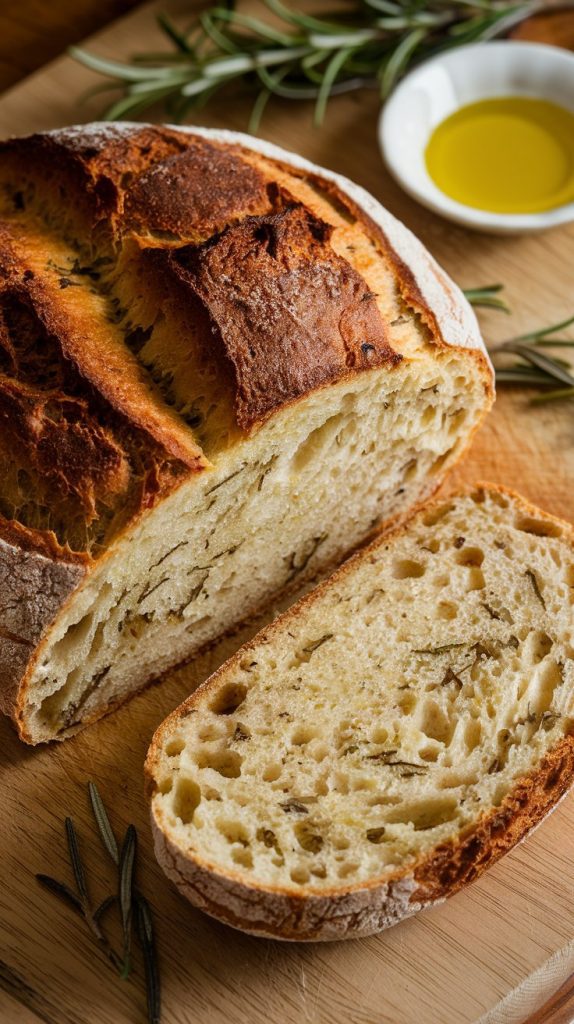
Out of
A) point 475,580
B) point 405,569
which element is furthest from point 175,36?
point 475,580

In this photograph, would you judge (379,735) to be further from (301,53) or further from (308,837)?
(301,53)

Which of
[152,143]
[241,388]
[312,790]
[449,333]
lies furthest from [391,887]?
[152,143]

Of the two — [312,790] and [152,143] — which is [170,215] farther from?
[312,790]

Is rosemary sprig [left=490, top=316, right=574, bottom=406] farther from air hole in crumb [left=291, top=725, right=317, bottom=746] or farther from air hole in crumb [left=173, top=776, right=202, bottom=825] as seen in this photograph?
air hole in crumb [left=173, top=776, right=202, bottom=825]

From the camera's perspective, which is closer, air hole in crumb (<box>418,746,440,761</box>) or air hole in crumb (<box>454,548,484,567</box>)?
air hole in crumb (<box>418,746,440,761</box>)

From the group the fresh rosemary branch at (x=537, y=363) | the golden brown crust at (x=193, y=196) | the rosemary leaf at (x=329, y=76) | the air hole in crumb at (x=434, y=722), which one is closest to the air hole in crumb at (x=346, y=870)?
the air hole in crumb at (x=434, y=722)

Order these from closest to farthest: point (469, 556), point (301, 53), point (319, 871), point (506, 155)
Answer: point (319, 871), point (469, 556), point (506, 155), point (301, 53)

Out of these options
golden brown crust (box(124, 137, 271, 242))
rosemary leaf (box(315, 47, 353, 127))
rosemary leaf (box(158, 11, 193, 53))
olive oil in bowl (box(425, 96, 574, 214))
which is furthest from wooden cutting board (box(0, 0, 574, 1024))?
rosemary leaf (box(158, 11, 193, 53))
